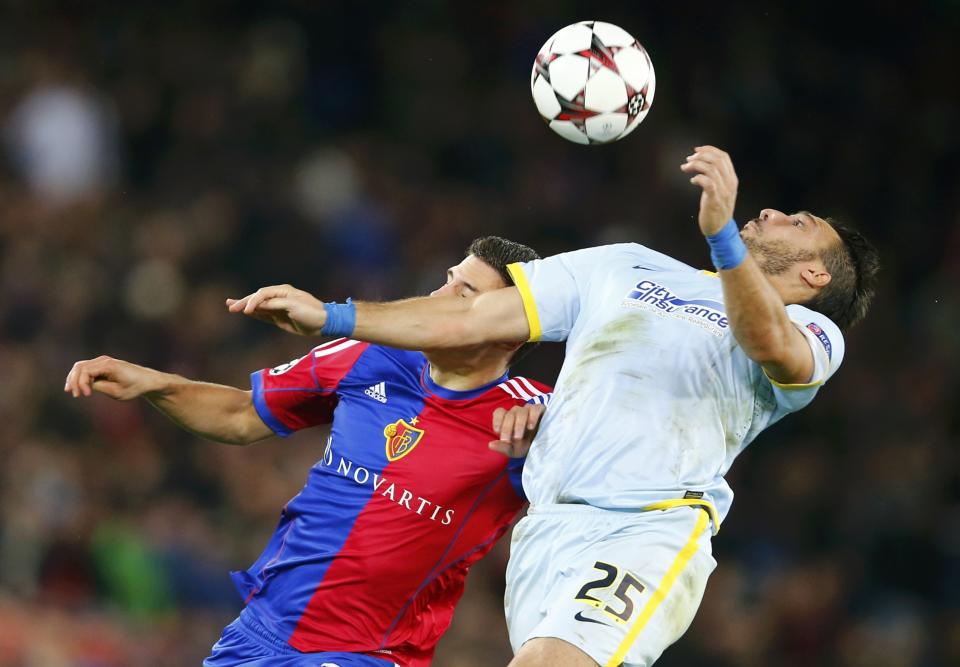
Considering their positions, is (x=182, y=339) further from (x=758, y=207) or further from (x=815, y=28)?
(x=815, y=28)

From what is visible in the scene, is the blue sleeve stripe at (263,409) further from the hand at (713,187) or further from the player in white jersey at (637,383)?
the hand at (713,187)

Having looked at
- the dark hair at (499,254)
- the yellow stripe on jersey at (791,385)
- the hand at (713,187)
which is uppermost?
the hand at (713,187)

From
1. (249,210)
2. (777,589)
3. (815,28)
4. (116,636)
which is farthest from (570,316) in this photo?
(815,28)

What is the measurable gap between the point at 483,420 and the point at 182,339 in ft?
18.3

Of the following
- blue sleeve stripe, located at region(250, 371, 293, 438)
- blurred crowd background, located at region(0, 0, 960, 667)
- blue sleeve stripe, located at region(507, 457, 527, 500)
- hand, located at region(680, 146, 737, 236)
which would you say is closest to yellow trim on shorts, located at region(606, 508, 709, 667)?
blue sleeve stripe, located at region(507, 457, 527, 500)

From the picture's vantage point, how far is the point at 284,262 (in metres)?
10.8

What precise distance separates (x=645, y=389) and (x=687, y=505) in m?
0.41

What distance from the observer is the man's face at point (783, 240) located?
A: 4.73 metres

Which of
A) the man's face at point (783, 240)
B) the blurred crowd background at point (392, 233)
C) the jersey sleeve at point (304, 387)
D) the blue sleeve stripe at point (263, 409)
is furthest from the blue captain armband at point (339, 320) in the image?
the blurred crowd background at point (392, 233)

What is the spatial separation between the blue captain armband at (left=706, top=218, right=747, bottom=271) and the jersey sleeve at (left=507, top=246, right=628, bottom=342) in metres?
0.76

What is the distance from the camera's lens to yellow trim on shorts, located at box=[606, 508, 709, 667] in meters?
4.14

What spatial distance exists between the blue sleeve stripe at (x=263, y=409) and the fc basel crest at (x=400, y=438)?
1.85ft

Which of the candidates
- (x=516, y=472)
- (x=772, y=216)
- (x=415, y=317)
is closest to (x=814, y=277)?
(x=772, y=216)

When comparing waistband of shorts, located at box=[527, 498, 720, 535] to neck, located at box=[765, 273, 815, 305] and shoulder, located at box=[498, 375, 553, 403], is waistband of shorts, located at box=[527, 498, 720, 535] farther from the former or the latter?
neck, located at box=[765, 273, 815, 305]
